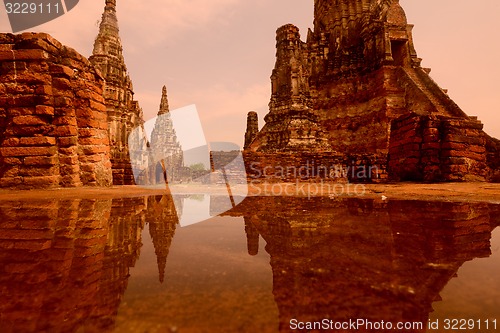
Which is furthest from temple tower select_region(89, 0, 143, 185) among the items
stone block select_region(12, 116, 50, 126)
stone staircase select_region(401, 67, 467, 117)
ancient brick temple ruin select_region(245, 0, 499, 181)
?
stone staircase select_region(401, 67, 467, 117)

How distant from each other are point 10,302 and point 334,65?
19107 mm

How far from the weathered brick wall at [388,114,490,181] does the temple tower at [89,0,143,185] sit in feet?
56.3

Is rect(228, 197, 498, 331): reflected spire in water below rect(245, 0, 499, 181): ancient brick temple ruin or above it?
below

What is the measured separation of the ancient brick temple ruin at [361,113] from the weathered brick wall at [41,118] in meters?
4.41

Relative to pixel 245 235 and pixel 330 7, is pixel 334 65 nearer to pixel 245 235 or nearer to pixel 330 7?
pixel 330 7

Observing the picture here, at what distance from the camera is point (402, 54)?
52.7 ft

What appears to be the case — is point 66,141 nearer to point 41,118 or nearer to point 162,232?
point 41,118

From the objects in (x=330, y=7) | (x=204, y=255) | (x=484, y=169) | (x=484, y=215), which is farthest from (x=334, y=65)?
(x=204, y=255)

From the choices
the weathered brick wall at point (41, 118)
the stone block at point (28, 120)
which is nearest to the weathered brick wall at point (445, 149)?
the weathered brick wall at point (41, 118)

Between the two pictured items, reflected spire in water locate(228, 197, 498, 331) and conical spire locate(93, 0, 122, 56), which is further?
conical spire locate(93, 0, 122, 56)

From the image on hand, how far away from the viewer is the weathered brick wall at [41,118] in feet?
10.8

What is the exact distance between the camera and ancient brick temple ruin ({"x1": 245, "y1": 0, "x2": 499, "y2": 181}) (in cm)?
586

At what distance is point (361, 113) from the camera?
15797mm

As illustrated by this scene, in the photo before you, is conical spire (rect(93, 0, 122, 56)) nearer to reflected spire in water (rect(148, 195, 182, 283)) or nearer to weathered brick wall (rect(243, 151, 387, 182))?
weathered brick wall (rect(243, 151, 387, 182))
